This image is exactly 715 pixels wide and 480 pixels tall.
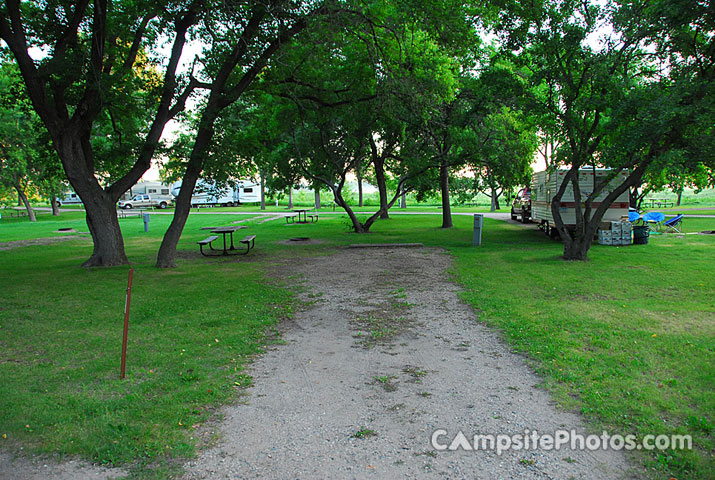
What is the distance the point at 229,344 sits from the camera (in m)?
5.62

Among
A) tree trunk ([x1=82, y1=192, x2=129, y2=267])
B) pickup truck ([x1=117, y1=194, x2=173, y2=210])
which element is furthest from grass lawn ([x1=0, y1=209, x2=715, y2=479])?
pickup truck ([x1=117, y1=194, x2=173, y2=210])

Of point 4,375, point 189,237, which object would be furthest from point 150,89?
point 4,375

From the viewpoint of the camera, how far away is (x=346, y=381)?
447 centimetres

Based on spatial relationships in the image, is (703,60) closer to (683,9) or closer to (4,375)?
(683,9)

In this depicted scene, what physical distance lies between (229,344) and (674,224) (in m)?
19.5

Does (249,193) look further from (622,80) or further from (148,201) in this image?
(622,80)

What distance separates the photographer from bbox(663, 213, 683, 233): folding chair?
722 inches

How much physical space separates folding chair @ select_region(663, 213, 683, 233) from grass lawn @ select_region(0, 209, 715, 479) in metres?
7.52

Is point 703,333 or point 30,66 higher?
point 30,66

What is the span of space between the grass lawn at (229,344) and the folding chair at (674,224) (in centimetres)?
752

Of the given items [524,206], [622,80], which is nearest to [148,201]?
[524,206]

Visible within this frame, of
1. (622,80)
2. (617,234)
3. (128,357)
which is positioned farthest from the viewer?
(617,234)

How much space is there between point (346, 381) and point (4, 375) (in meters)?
3.32

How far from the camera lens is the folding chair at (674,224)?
60.2 ft
